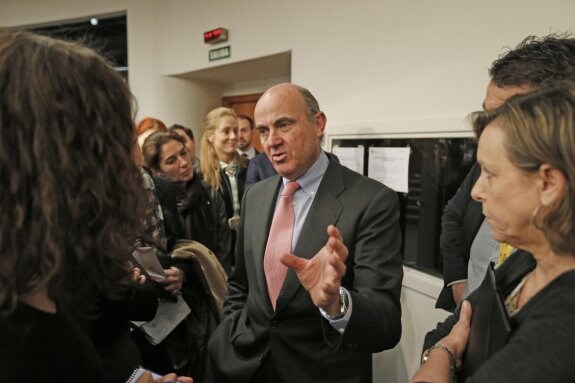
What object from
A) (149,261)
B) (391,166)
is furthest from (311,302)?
(391,166)

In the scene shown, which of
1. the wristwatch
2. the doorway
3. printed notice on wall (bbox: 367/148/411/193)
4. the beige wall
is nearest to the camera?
the wristwatch

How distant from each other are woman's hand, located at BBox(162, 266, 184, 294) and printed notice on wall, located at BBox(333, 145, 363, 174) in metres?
1.44

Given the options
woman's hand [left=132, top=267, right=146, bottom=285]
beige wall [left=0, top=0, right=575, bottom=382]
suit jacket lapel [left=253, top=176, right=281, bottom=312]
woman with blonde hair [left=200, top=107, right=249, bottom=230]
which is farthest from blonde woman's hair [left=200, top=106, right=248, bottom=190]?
woman's hand [left=132, top=267, right=146, bottom=285]

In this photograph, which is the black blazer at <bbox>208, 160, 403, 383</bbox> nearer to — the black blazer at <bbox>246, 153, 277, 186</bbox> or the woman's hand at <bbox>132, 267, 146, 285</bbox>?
the woman's hand at <bbox>132, 267, 146, 285</bbox>

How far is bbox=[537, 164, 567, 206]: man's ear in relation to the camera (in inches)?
28.1

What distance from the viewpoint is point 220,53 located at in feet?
13.9

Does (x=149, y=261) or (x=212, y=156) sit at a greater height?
(x=212, y=156)

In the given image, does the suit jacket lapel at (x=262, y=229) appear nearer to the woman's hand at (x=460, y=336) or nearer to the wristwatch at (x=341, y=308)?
the wristwatch at (x=341, y=308)

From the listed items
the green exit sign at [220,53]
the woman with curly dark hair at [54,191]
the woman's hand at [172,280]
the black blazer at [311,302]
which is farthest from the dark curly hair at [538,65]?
the green exit sign at [220,53]

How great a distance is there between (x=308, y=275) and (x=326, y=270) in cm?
7

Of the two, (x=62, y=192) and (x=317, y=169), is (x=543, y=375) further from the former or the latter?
(x=317, y=169)

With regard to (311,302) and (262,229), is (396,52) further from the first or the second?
(311,302)

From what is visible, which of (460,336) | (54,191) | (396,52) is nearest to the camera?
(54,191)

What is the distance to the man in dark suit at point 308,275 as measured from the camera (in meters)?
1.18
